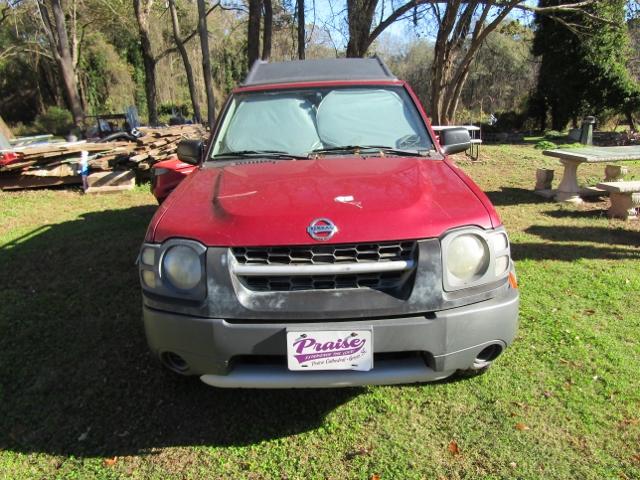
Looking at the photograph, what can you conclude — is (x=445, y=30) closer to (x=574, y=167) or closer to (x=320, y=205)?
(x=574, y=167)

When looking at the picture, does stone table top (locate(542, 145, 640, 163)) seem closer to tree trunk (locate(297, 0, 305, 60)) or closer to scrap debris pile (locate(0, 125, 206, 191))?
scrap debris pile (locate(0, 125, 206, 191))

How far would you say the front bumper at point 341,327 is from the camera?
232 cm

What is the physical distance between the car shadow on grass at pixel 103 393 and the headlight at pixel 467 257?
44.9 inches

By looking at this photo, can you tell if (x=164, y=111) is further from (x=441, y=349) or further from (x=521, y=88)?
(x=441, y=349)

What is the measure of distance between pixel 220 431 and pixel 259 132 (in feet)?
6.90

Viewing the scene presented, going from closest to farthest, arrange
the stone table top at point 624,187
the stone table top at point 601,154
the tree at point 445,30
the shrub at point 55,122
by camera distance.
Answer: the stone table top at point 624,187 → the stone table top at point 601,154 → the tree at point 445,30 → the shrub at point 55,122

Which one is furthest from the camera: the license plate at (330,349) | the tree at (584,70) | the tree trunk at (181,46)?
the tree trunk at (181,46)

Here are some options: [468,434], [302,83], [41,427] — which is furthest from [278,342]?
[302,83]

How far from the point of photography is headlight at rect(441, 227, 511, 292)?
2404mm

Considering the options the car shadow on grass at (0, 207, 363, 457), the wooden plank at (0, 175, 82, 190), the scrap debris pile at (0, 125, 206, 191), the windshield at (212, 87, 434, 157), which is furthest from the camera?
the wooden plank at (0, 175, 82, 190)

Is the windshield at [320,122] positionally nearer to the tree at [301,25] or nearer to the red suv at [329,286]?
the red suv at [329,286]

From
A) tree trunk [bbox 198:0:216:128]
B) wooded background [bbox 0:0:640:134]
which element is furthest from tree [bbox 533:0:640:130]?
tree trunk [bbox 198:0:216:128]

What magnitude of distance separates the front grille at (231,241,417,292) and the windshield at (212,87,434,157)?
1.25 meters

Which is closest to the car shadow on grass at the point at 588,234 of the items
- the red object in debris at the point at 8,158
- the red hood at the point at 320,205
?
the red hood at the point at 320,205
